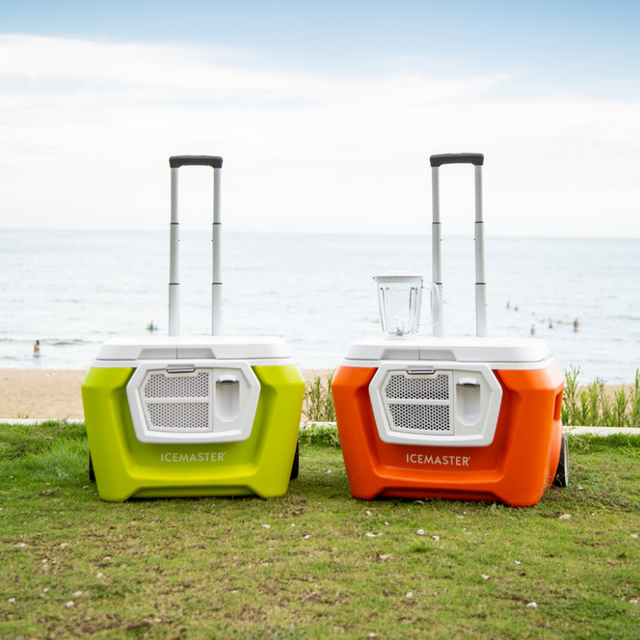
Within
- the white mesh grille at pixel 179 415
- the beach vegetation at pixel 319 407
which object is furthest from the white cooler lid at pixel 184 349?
the beach vegetation at pixel 319 407

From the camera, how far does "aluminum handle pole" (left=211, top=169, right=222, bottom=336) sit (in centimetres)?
417

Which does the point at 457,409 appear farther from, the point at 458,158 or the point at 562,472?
the point at 458,158

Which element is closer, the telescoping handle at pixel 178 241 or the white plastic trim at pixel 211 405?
the white plastic trim at pixel 211 405

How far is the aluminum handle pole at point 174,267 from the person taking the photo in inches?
162

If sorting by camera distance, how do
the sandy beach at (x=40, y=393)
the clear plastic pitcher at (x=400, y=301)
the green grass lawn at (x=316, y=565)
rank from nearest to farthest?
the green grass lawn at (x=316, y=565) < the clear plastic pitcher at (x=400, y=301) < the sandy beach at (x=40, y=393)

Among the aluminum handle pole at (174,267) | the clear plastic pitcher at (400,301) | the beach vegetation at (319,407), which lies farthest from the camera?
the beach vegetation at (319,407)

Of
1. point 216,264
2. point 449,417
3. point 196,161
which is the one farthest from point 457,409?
point 196,161

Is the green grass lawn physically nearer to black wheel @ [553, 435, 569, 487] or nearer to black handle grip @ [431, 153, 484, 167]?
black wheel @ [553, 435, 569, 487]

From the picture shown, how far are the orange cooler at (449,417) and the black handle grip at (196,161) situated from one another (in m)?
1.48

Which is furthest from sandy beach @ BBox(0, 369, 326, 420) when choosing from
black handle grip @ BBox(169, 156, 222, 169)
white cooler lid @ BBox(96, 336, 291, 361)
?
white cooler lid @ BBox(96, 336, 291, 361)

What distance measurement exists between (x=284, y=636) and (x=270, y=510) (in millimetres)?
1380

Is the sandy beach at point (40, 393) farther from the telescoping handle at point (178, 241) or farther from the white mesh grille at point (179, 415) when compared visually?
the white mesh grille at point (179, 415)

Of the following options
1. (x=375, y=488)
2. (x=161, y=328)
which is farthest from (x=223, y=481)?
(x=161, y=328)

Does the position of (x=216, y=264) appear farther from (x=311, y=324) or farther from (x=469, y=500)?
(x=311, y=324)
